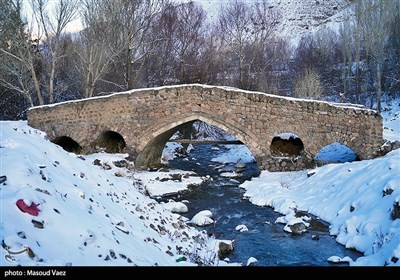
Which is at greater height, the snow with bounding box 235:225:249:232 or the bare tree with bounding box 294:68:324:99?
the bare tree with bounding box 294:68:324:99

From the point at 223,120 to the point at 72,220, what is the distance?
31.6 feet

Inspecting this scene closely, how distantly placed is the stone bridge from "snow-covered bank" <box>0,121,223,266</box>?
6271 mm

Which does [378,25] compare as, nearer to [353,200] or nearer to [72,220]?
[353,200]

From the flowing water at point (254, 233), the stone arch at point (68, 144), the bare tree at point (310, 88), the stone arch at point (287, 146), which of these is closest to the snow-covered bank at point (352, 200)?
the flowing water at point (254, 233)

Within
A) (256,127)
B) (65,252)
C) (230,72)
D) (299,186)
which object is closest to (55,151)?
(65,252)

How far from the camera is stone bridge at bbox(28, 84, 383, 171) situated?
1255cm

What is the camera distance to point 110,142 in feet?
50.0

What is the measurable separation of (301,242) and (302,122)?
608 centimetres

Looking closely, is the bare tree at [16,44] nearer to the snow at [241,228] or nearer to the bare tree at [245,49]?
the bare tree at [245,49]

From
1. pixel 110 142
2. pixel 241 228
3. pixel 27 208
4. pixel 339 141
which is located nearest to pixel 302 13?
pixel 339 141

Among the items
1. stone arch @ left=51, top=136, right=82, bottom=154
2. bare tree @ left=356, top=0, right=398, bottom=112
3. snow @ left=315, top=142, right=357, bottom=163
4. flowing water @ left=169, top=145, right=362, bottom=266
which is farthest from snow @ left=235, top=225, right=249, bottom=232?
bare tree @ left=356, top=0, right=398, bottom=112

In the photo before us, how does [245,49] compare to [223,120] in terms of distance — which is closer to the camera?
[223,120]

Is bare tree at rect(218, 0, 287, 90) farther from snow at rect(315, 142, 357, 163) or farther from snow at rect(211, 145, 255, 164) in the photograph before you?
snow at rect(315, 142, 357, 163)

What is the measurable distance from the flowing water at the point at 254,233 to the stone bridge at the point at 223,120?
190cm
